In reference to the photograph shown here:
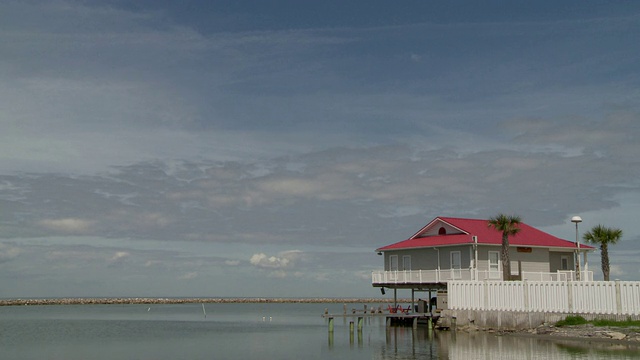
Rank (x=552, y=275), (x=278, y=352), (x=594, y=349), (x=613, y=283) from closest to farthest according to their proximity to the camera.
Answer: (x=594, y=349) → (x=613, y=283) → (x=278, y=352) → (x=552, y=275)

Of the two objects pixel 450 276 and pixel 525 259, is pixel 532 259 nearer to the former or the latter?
pixel 525 259

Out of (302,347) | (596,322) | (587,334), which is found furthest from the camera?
(302,347)

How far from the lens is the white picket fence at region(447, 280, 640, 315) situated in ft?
118

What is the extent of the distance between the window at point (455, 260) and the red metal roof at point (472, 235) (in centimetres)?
92

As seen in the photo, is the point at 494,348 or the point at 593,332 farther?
the point at 593,332

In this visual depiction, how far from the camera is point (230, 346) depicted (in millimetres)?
43344

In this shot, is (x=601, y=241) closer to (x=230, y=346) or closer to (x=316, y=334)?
(x=316, y=334)

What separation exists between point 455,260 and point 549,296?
39.1 ft

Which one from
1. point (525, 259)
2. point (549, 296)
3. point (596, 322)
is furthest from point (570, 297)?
point (525, 259)

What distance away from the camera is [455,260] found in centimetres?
5091

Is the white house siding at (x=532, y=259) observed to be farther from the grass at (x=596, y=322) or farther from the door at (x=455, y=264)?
the grass at (x=596, y=322)

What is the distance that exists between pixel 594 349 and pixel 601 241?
66.6 ft

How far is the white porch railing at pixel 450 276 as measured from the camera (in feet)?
162

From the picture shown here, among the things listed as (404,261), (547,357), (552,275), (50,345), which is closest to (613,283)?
(547,357)
